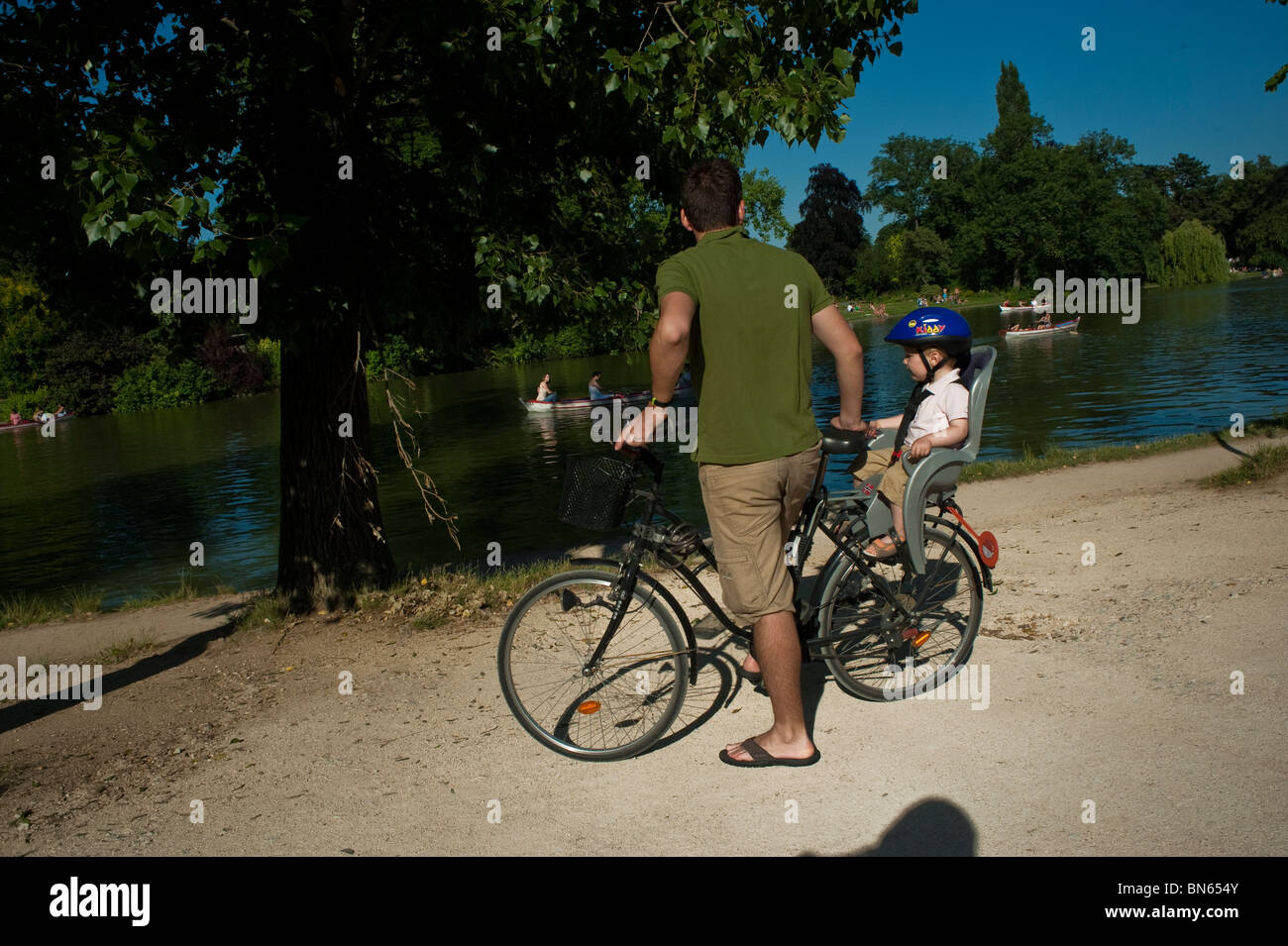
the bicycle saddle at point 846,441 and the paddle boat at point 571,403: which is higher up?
the paddle boat at point 571,403

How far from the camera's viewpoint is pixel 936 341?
534 cm

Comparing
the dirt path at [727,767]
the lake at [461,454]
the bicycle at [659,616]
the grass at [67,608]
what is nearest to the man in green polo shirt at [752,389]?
the bicycle at [659,616]

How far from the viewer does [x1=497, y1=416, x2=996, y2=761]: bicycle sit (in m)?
4.50

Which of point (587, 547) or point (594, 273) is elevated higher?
point (594, 273)

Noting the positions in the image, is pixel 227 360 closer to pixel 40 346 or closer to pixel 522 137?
pixel 40 346

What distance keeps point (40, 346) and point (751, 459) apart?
66.1m

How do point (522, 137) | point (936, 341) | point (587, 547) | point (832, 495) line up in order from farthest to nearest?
point (587, 547) → point (522, 137) → point (936, 341) → point (832, 495)

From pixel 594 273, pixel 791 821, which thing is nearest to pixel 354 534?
pixel 594 273

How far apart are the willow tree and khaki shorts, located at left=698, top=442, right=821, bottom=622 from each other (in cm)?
273

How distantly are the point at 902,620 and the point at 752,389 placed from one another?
1625 millimetres

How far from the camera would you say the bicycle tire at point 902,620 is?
488cm

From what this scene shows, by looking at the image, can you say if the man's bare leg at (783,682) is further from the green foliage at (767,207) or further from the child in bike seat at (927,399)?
the green foliage at (767,207)

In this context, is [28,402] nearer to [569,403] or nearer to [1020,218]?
[569,403]

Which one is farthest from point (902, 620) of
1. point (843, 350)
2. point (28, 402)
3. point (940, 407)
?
point (28, 402)
